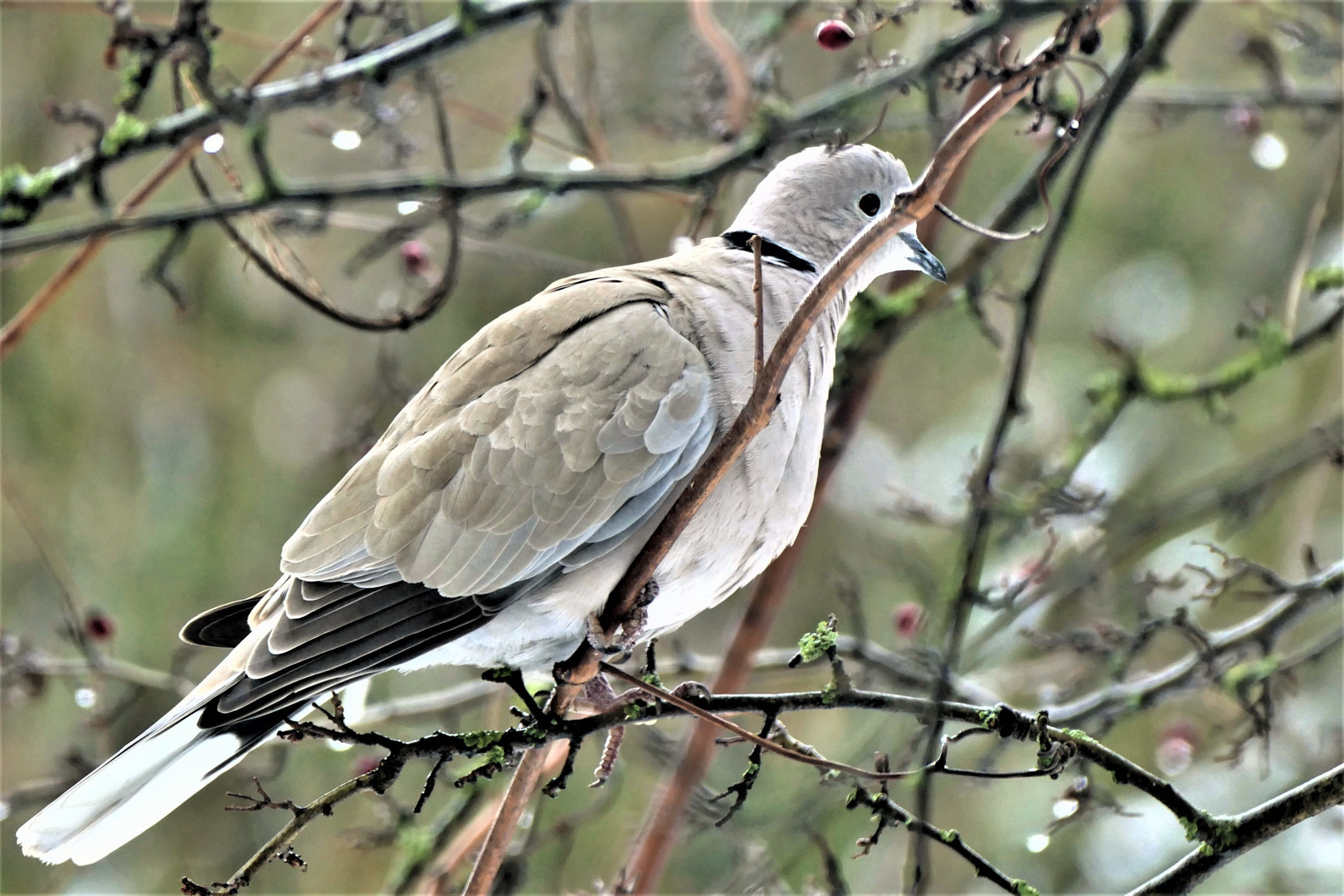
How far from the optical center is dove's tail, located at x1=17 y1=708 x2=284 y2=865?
1.64 meters

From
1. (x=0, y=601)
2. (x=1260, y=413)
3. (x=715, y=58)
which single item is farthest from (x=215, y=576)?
(x=1260, y=413)

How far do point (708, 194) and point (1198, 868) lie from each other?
4.91 feet

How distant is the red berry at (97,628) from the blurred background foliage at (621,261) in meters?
0.31

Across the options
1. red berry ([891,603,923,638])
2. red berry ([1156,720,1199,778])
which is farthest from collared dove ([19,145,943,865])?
red berry ([1156,720,1199,778])

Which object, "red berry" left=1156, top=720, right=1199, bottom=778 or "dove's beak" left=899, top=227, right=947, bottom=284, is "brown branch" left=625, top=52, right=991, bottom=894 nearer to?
"dove's beak" left=899, top=227, right=947, bottom=284

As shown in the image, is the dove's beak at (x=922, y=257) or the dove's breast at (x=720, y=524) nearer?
the dove's breast at (x=720, y=524)

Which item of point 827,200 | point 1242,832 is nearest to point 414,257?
point 827,200

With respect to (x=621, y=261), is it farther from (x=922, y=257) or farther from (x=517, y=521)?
(x=517, y=521)

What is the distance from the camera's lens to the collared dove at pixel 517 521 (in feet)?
5.48

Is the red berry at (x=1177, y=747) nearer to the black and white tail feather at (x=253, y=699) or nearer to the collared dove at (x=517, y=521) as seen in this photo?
the collared dove at (x=517, y=521)

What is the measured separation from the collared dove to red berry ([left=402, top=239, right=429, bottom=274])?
2.11 ft

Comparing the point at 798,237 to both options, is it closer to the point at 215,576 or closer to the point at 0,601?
the point at 215,576

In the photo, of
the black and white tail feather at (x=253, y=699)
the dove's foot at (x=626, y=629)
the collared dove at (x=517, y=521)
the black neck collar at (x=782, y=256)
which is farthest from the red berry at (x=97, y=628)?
the black neck collar at (x=782, y=256)

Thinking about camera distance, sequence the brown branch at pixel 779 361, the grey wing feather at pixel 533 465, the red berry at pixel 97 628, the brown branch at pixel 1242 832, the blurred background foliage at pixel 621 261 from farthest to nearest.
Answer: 1. the blurred background foliage at pixel 621 261
2. the red berry at pixel 97 628
3. the grey wing feather at pixel 533 465
4. the brown branch at pixel 1242 832
5. the brown branch at pixel 779 361
